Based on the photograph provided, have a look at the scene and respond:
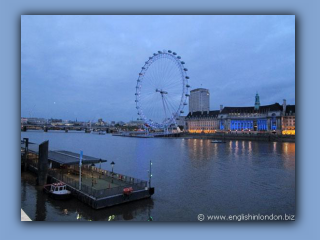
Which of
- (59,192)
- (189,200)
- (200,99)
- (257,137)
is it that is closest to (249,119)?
(257,137)

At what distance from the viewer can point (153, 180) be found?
20219 millimetres

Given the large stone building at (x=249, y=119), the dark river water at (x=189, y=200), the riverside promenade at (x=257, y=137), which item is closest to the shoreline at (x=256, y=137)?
the riverside promenade at (x=257, y=137)

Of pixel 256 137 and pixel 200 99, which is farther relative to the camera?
pixel 200 99

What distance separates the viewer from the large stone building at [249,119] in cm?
8941

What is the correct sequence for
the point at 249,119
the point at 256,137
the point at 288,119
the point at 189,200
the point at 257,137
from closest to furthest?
the point at 189,200 < the point at 257,137 < the point at 256,137 < the point at 288,119 < the point at 249,119

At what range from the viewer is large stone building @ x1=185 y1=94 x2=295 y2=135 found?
293 ft

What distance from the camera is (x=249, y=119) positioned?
10594cm

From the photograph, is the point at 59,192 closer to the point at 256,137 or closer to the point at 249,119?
the point at 256,137

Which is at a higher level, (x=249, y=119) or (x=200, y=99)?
(x=200, y=99)

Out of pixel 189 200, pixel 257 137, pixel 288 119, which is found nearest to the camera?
pixel 189 200

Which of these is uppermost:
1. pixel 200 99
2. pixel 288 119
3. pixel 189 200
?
pixel 200 99
